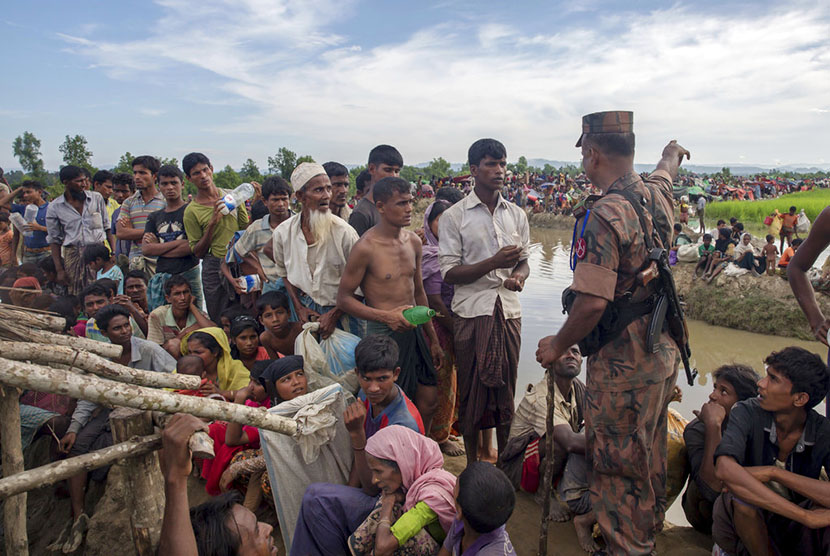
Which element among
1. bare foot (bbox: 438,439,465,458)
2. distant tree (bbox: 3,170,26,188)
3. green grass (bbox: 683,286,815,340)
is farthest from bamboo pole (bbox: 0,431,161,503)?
distant tree (bbox: 3,170,26,188)

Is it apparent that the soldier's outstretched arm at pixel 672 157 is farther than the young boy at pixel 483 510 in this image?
Yes

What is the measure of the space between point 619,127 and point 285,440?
249cm

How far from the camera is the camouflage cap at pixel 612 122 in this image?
2604mm

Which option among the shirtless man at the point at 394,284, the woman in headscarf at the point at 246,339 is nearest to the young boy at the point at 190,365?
the woman in headscarf at the point at 246,339

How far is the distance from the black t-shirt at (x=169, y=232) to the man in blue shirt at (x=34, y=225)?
10.3ft

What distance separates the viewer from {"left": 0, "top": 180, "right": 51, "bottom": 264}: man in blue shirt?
7598 millimetres

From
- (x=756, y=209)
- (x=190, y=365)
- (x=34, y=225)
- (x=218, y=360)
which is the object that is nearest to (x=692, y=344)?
(x=218, y=360)

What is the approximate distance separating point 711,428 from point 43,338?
3.44m

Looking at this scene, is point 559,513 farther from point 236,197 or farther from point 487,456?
point 236,197

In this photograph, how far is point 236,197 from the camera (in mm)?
4996

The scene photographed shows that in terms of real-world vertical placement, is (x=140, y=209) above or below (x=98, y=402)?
above

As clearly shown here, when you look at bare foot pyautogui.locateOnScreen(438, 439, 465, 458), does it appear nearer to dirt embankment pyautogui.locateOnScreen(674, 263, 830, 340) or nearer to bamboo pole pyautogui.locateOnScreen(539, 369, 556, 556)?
bamboo pole pyautogui.locateOnScreen(539, 369, 556, 556)

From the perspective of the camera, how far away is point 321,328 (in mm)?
3656

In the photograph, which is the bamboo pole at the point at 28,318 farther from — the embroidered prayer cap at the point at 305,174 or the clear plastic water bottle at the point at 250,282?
the clear plastic water bottle at the point at 250,282
